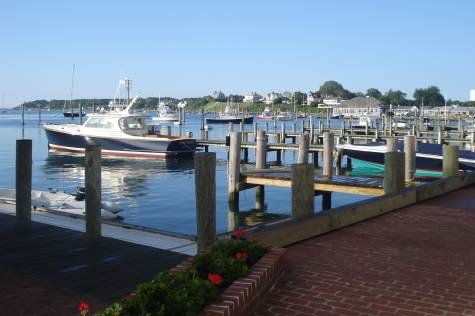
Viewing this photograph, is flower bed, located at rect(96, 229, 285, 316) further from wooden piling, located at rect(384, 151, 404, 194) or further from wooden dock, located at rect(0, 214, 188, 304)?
wooden piling, located at rect(384, 151, 404, 194)

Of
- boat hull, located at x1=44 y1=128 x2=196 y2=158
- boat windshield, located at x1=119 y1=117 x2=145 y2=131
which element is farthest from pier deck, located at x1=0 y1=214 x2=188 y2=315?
boat windshield, located at x1=119 y1=117 x2=145 y2=131

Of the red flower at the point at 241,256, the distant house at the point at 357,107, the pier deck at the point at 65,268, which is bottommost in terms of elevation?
the pier deck at the point at 65,268

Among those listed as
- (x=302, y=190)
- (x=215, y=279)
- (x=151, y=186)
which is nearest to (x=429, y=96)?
(x=151, y=186)

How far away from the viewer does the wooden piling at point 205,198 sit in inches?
249

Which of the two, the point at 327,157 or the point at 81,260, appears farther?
the point at 327,157

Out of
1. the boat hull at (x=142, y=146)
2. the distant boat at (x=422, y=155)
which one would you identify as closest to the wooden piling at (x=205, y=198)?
the distant boat at (x=422, y=155)

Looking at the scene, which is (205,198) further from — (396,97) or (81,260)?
(396,97)

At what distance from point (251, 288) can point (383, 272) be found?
1.87 metres

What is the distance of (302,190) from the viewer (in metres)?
7.44

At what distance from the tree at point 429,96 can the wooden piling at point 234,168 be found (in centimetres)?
18499

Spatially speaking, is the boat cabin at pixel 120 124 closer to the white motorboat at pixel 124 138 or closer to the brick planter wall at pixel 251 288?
the white motorboat at pixel 124 138

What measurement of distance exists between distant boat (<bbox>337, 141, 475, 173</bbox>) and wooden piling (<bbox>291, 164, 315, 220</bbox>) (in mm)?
18343

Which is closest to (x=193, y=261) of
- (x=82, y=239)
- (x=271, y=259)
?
(x=271, y=259)

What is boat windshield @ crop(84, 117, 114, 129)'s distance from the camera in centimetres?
4028
